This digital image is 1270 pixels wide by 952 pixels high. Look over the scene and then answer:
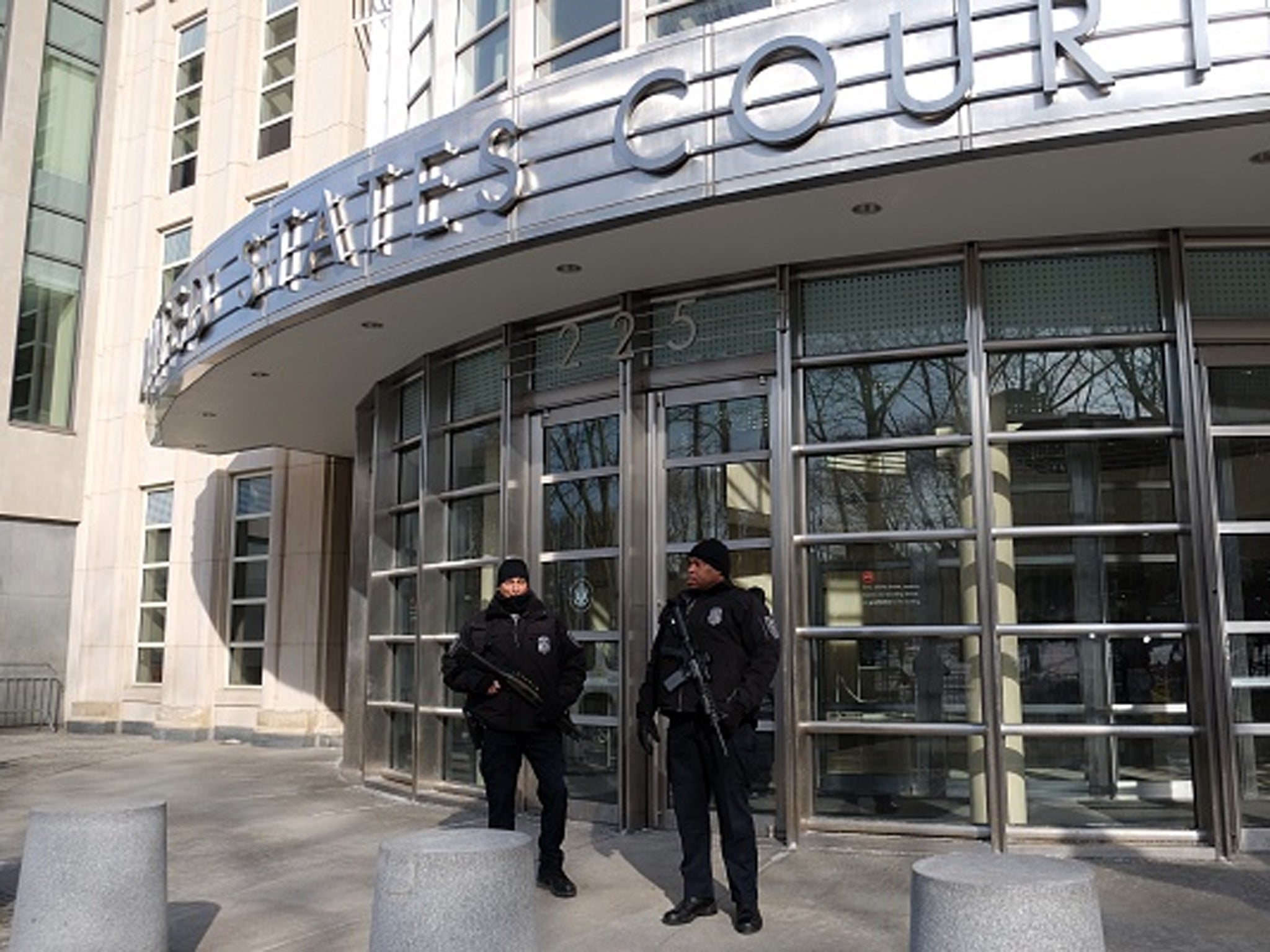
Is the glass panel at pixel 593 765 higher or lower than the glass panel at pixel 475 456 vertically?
lower

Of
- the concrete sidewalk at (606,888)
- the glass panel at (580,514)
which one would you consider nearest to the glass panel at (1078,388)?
the concrete sidewalk at (606,888)

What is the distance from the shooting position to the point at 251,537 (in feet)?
56.3

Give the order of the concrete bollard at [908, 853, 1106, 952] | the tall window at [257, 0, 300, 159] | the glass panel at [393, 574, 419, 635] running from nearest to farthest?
1. the concrete bollard at [908, 853, 1106, 952]
2. the glass panel at [393, 574, 419, 635]
3. the tall window at [257, 0, 300, 159]

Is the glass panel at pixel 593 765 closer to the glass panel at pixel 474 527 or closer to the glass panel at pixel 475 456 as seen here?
the glass panel at pixel 474 527

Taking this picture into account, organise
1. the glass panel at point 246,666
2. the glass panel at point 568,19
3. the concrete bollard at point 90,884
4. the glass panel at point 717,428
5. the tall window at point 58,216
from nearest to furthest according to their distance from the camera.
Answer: the concrete bollard at point 90,884, the glass panel at point 717,428, the glass panel at point 568,19, the glass panel at point 246,666, the tall window at point 58,216

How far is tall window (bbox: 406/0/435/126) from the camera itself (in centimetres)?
1073

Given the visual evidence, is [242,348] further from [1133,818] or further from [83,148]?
[83,148]

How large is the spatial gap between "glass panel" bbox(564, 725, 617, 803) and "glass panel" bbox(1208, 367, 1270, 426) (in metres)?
4.59

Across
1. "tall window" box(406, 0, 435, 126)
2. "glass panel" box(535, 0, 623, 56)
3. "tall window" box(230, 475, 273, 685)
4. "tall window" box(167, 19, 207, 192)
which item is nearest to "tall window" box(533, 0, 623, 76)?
"glass panel" box(535, 0, 623, 56)

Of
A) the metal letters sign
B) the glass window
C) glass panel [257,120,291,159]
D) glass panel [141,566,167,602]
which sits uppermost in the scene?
glass panel [257,120,291,159]

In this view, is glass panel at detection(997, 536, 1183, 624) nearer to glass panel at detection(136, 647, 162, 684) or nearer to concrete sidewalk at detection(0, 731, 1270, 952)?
concrete sidewalk at detection(0, 731, 1270, 952)

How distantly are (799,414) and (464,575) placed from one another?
351 centimetres

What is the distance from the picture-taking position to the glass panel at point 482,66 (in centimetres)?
960

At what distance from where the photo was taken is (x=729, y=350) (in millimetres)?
8289
